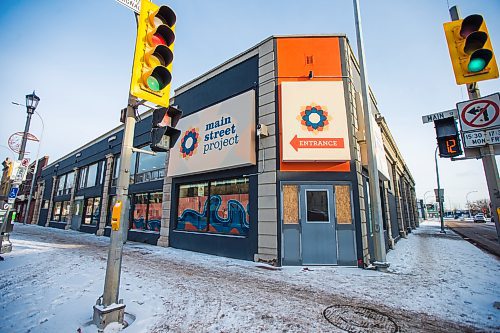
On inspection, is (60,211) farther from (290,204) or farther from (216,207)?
(290,204)

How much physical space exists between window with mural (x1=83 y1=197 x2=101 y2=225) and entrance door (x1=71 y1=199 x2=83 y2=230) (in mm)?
925

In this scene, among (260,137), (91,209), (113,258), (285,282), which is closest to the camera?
(113,258)

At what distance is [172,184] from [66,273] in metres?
6.83

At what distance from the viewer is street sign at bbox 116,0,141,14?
3563mm

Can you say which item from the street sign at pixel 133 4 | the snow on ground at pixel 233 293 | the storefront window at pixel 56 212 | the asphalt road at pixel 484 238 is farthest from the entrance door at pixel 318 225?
the storefront window at pixel 56 212

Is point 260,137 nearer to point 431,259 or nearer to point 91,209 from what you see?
point 431,259

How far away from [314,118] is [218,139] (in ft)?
14.5

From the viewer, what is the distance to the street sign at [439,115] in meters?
4.39

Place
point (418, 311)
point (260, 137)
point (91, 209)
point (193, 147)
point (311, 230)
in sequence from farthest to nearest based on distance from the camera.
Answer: point (91, 209), point (193, 147), point (260, 137), point (311, 230), point (418, 311)

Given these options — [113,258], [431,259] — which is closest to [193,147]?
[113,258]

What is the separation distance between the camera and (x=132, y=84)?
331cm

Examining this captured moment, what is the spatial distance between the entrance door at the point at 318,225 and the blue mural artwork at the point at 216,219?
8.19 ft

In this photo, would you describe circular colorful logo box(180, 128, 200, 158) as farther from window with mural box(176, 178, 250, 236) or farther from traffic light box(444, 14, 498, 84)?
traffic light box(444, 14, 498, 84)

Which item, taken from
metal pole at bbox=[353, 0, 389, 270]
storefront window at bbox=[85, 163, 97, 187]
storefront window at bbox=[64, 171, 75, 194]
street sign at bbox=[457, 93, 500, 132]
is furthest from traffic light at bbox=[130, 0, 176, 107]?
storefront window at bbox=[64, 171, 75, 194]
